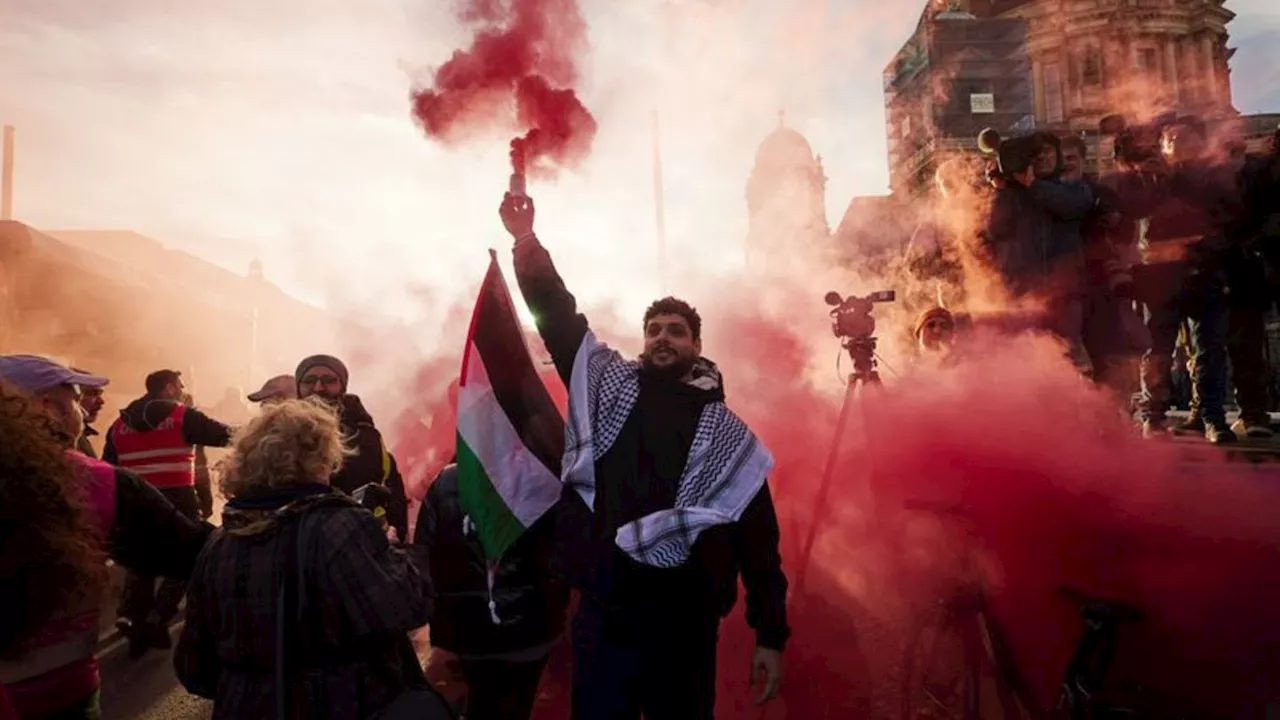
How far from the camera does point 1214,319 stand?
5.65m

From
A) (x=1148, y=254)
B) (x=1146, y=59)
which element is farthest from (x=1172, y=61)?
(x=1148, y=254)

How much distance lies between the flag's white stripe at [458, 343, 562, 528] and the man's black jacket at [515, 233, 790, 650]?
229 mm

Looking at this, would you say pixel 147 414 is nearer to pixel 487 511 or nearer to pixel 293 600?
pixel 487 511

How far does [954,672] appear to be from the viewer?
416 centimetres

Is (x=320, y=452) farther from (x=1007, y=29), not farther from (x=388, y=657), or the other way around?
(x=1007, y=29)

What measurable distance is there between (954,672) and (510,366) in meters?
3.03

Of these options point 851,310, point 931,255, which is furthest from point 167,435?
point 931,255

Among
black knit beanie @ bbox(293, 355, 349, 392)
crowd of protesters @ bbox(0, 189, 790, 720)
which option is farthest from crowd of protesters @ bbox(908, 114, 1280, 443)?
black knit beanie @ bbox(293, 355, 349, 392)

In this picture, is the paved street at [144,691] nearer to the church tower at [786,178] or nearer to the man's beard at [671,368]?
the man's beard at [671,368]

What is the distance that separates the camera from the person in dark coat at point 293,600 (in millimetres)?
2006

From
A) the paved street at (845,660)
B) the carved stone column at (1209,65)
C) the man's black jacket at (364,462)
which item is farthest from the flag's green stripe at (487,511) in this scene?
the carved stone column at (1209,65)

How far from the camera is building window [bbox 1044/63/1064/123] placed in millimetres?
36031

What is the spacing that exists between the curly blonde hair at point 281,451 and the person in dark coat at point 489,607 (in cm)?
88

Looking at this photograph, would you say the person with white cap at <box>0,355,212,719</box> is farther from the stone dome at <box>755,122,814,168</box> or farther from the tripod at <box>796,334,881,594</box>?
the stone dome at <box>755,122,814,168</box>
